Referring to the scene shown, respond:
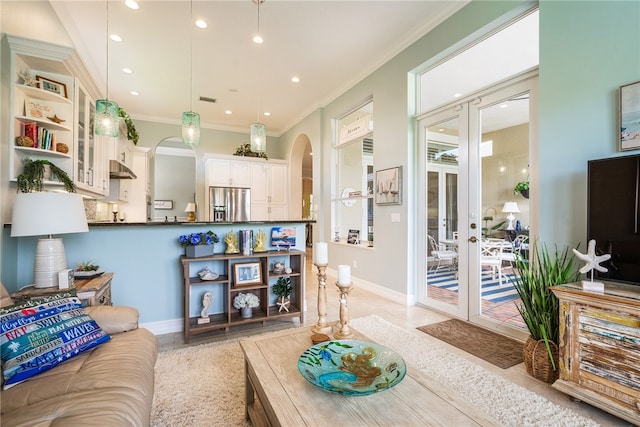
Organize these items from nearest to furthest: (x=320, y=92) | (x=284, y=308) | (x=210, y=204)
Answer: (x=284, y=308) → (x=320, y=92) → (x=210, y=204)

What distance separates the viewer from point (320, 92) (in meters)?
5.34

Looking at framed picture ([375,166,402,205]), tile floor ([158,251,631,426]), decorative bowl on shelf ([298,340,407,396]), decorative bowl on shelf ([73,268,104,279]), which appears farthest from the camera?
framed picture ([375,166,402,205])

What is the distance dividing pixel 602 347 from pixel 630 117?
4.79 ft

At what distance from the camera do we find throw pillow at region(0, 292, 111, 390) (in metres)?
1.27

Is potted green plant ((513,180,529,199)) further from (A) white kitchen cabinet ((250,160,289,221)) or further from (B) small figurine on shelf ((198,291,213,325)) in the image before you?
(A) white kitchen cabinet ((250,160,289,221))

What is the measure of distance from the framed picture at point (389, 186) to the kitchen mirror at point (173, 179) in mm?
5125

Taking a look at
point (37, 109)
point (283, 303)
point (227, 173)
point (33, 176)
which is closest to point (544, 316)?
point (283, 303)

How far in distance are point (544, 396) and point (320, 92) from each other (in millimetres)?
5044

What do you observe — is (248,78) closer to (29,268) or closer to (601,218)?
(29,268)

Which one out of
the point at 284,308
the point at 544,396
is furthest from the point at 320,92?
the point at 544,396

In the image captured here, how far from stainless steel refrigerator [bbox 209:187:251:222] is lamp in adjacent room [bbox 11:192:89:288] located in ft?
13.2

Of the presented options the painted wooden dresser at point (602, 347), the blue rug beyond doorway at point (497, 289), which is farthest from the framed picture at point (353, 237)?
the painted wooden dresser at point (602, 347)

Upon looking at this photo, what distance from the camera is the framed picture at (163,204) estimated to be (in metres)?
7.16

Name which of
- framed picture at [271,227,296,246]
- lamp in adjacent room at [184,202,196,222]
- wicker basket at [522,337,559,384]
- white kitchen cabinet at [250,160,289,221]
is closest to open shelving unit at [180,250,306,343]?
framed picture at [271,227,296,246]
